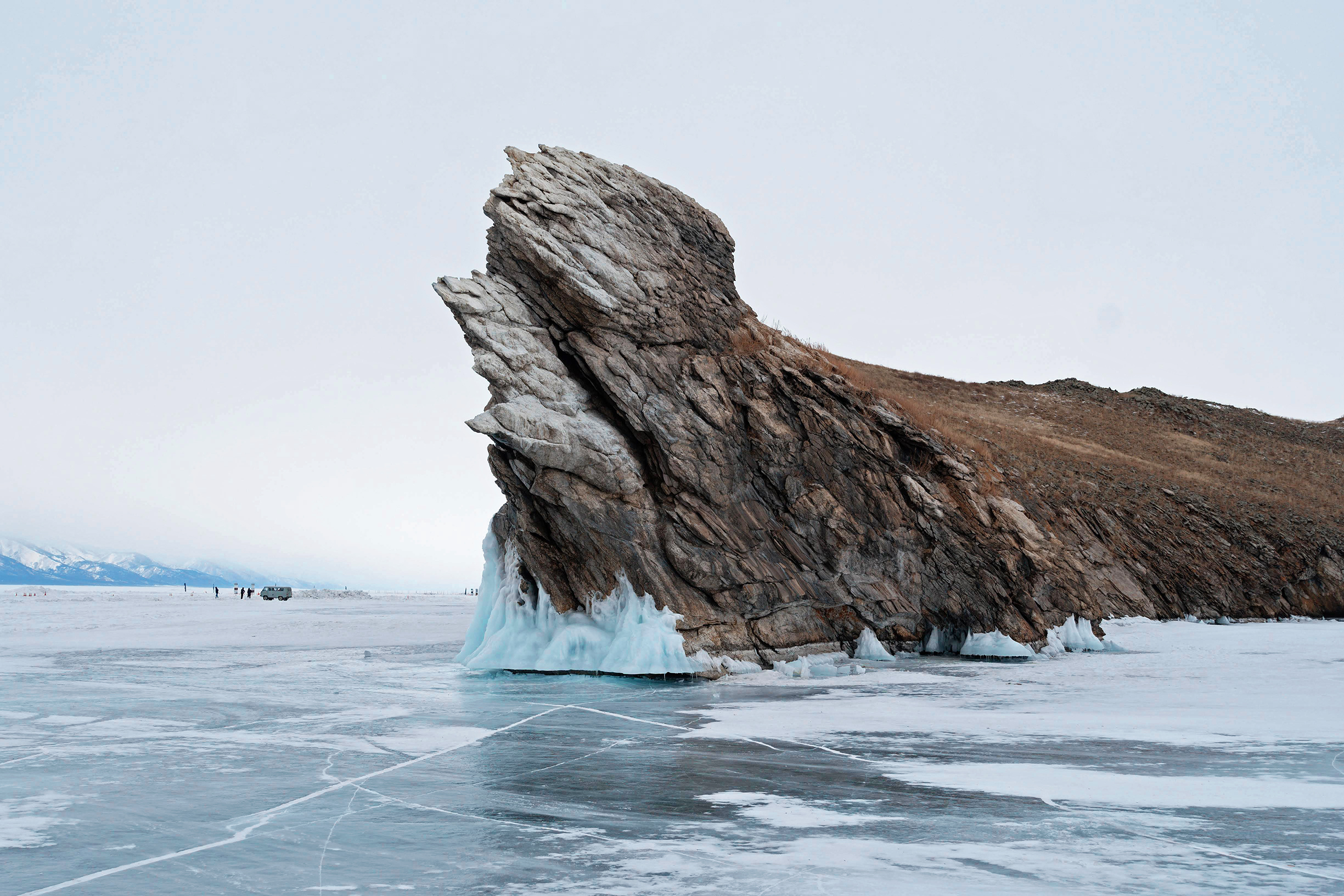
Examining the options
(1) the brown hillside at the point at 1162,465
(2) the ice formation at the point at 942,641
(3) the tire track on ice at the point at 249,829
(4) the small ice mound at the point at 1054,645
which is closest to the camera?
(3) the tire track on ice at the point at 249,829

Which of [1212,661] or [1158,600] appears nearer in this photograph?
[1212,661]

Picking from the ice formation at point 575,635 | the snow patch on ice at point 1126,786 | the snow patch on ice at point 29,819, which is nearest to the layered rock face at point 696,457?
the ice formation at point 575,635

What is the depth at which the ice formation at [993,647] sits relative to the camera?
2391 cm

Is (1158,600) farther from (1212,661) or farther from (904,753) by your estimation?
(904,753)

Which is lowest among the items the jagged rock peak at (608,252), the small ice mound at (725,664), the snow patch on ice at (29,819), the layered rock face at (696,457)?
the snow patch on ice at (29,819)

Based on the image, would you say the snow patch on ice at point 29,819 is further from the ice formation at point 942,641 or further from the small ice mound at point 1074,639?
the small ice mound at point 1074,639

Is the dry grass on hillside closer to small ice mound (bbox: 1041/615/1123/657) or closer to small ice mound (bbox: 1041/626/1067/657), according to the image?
small ice mound (bbox: 1041/615/1123/657)

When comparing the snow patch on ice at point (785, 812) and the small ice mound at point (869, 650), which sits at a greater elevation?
the small ice mound at point (869, 650)

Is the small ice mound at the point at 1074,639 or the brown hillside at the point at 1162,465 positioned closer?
the small ice mound at the point at 1074,639

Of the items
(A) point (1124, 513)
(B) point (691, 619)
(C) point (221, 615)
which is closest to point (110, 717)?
(B) point (691, 619)

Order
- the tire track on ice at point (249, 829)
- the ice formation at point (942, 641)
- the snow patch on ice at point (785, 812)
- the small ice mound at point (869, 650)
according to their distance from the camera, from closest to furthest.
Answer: the tire track on ice at point (249, 829)
the snow patch on ice at point (785, 812)
the small ice mound at point (869, 650)
the ice formation at point (942, 641)

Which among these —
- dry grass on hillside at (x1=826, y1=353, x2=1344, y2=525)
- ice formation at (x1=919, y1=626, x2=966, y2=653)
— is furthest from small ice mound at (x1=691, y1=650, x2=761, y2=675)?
dry grass on hillside at (x1=826, y1=353, x2=1344, y2=525)

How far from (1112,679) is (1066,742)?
806 cm

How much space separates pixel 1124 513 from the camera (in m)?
36.0
